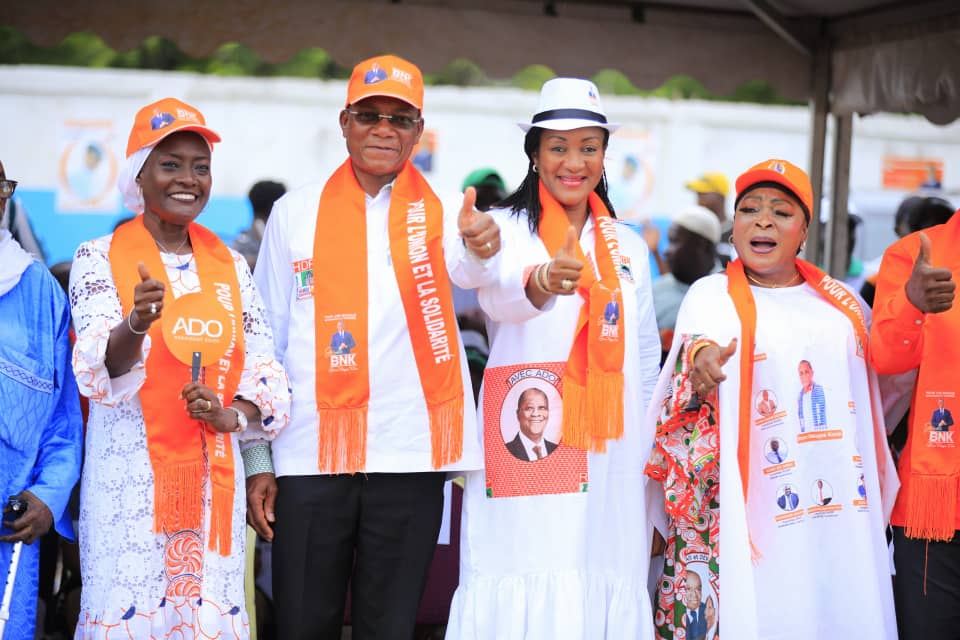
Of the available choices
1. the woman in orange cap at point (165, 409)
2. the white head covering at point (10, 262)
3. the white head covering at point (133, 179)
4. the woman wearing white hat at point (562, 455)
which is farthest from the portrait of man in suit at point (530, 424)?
the white head covering at point (10, 262)

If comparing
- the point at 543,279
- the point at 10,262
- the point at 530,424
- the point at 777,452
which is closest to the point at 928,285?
the point at 777,452

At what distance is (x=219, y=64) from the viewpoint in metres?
5.89

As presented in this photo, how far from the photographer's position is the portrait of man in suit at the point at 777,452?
10.9 feet

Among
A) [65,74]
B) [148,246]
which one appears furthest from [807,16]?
[65,74]

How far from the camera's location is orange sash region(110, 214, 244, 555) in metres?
2.97

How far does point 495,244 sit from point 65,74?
30.4 feet

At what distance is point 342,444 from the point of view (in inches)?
124

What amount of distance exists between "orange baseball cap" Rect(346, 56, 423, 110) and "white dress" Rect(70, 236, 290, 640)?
3.01 ft

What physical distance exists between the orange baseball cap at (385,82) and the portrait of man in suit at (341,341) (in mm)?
713

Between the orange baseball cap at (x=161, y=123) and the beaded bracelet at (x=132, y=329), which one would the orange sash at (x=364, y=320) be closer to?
the orange baseball cap at (x=161, y=123)

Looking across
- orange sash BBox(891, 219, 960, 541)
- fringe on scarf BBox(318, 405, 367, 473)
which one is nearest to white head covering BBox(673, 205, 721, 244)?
orange sash BBox(891, 219, 960, 541)

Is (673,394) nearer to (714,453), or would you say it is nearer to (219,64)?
(714,453)

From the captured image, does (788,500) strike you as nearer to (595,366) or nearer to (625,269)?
(595,366)

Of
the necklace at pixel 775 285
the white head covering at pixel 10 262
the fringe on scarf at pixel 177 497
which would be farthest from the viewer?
the necklace at pixel 775 285
